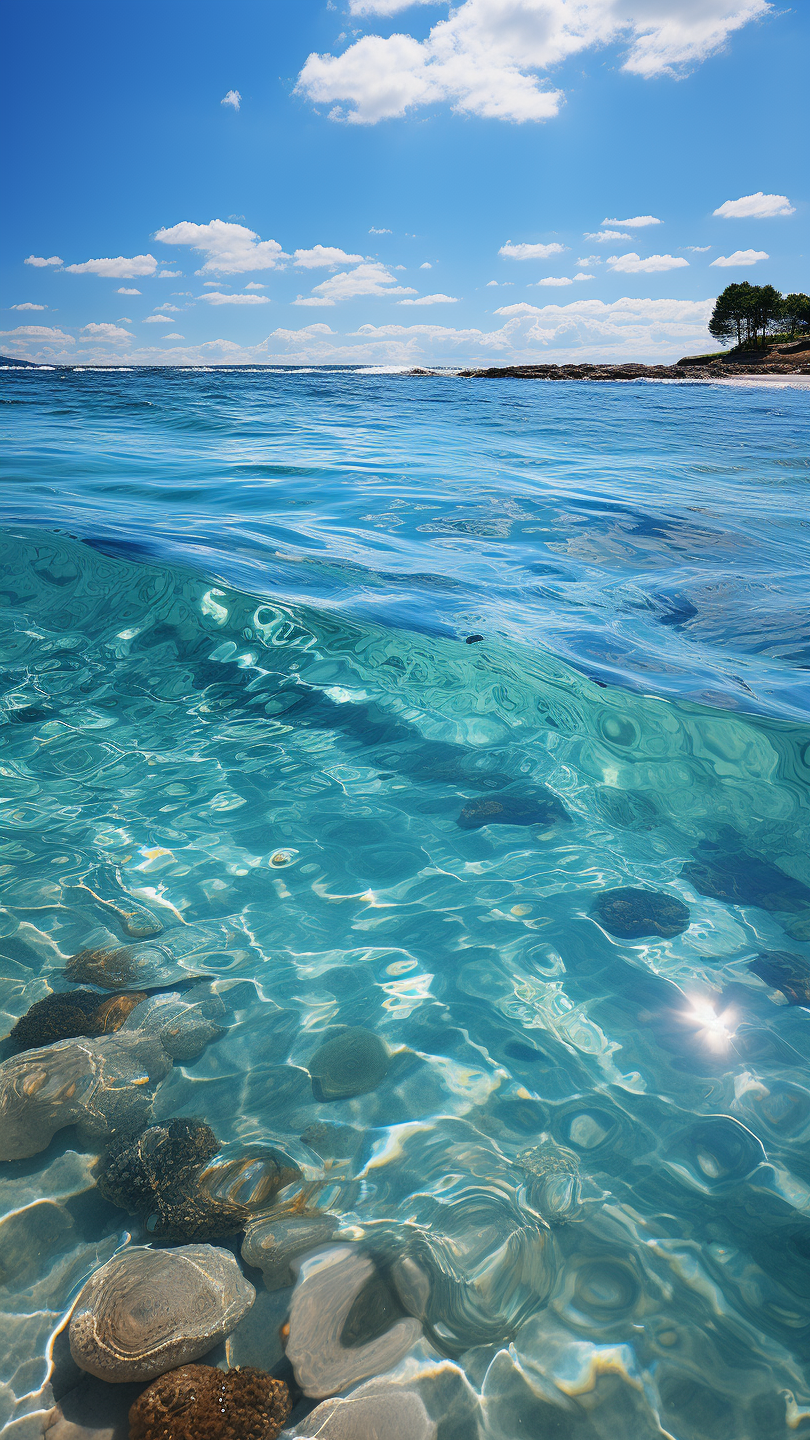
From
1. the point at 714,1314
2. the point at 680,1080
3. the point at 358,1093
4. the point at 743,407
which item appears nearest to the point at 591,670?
the point at 680,1080

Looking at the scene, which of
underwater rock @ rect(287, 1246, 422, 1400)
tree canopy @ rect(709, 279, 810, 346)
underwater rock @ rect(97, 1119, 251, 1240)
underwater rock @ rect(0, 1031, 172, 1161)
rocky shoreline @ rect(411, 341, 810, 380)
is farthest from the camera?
tree canopy @ rect(709, 279, 810, 346)

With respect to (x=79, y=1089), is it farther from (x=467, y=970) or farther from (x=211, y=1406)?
(x=467, y=970)

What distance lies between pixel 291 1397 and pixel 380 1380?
0.21m

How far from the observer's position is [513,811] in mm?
3822

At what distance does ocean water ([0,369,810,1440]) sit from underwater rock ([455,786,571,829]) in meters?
0.03

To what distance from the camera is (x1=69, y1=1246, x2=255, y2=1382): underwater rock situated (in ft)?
5.38

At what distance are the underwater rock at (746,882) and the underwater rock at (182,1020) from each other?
233 centimetres

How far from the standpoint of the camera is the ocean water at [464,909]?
5.73 ft

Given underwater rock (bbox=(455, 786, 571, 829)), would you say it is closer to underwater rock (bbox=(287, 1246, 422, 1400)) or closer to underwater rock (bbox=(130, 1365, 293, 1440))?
underwater rock (bbox=(287, 1246, 422, 1400))

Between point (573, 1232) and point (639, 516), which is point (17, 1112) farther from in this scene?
point (639, 516)

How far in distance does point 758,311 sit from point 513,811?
294 ft

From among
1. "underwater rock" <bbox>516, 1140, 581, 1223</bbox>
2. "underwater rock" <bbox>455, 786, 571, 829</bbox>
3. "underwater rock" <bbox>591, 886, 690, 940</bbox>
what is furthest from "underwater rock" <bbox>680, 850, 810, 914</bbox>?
"underwater rock" <bbox>516, 1140, 581, 1223</bbox>

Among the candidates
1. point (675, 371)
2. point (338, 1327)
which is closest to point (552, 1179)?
point (338, 1327)

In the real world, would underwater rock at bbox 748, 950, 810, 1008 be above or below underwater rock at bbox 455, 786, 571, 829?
below
